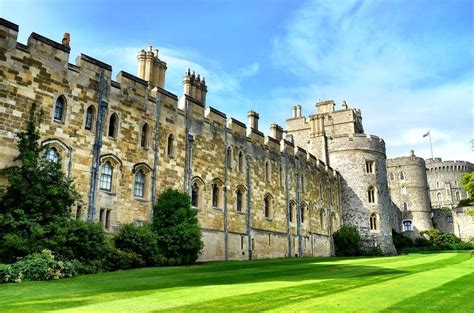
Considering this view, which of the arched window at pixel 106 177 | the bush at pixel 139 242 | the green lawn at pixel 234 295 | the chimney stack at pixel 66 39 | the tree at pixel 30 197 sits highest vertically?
the chimney stack at pixel 66 39

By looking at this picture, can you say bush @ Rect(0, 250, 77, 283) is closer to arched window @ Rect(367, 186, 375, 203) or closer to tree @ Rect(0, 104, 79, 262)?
tree @ Rect(0, 104, 79, 262)

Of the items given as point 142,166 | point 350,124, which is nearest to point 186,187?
point 142,166

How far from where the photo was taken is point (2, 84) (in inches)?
629

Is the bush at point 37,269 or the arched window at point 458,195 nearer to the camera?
the bush at point 37,269

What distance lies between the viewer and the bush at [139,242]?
1830 cm

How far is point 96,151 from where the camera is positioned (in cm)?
1866

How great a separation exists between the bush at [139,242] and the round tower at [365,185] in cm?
2786

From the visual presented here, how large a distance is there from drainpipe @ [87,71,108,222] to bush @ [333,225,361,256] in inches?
1088

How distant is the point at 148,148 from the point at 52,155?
5.21 m

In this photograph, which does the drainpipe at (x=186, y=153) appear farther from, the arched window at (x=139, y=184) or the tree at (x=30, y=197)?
the tree at (x=30, y=197)

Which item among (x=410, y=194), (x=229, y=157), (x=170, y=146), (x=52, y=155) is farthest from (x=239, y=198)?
(x=410, y=194)

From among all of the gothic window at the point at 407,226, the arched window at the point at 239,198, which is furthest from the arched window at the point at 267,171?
the gothic window at the point at 407,226

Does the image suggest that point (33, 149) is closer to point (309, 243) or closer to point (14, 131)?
point (14, 131)

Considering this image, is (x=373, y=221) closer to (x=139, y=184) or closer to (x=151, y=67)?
(x=151, y=67)
